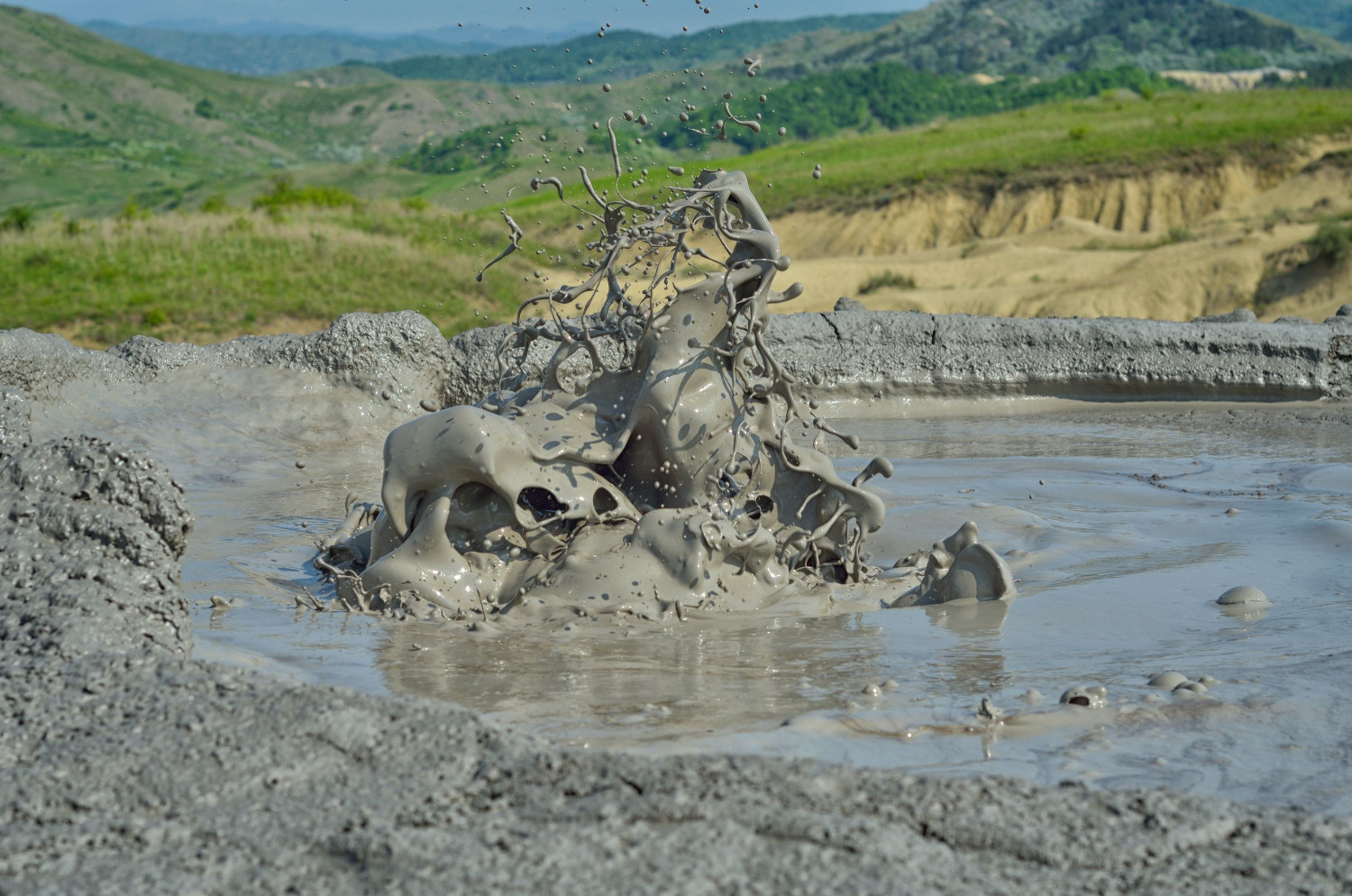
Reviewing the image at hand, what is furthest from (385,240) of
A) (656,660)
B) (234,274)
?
(656,660)

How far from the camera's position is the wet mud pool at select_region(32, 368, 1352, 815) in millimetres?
2854

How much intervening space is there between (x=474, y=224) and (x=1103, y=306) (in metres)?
12.5

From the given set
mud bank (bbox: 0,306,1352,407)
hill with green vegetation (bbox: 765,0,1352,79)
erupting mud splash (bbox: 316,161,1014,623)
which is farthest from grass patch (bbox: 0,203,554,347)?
hill with green vegetation (bbox: 765,0,1352,79)

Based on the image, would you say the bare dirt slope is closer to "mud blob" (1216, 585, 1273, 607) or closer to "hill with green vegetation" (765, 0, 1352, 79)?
"mud blob" (1216, 585, 1273, 607)

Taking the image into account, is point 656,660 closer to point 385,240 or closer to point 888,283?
point 385,240

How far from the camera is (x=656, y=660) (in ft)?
12.0

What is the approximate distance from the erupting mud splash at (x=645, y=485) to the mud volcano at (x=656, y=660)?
0.02 metres

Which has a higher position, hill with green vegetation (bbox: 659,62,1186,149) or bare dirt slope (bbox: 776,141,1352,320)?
hill with green vegetation (bbox: 659,62,1186,149)

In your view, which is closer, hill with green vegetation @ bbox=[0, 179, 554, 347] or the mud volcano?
the mud volcano

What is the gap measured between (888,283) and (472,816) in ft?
74.8

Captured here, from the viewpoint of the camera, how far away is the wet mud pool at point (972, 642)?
2.85m

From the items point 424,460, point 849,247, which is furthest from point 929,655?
point 849,247

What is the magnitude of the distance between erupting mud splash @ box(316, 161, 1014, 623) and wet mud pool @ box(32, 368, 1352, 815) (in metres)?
0.20

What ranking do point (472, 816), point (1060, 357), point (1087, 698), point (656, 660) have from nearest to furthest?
1. point (472, 816)
2. point (1087, 698)
3. point (656, 660)
4. point (1060, 357)
